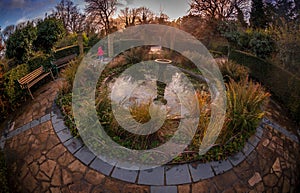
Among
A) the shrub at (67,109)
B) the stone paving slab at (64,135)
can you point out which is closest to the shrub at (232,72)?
the shrub at (67,109)

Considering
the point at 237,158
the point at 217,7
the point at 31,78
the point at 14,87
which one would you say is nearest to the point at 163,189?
the point at 237,158

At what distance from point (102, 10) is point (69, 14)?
5841mm

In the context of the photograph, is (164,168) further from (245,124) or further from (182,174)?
(245,124)

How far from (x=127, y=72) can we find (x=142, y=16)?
1289cm

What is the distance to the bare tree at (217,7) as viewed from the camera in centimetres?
1502

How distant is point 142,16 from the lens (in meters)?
17.3

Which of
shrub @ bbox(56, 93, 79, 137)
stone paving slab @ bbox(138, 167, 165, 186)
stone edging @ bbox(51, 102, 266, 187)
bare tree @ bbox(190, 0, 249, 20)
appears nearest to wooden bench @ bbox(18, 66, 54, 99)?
shrub @ bbox(56, 93, 79, 137)

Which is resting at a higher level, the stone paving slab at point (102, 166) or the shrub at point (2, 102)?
the shrub at point (2, 102)

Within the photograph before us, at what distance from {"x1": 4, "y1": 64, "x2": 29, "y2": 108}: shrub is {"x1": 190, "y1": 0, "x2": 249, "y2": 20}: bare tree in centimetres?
1441

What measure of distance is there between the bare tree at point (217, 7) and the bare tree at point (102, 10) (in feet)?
25.3

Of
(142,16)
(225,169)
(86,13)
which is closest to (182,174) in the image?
(225,169)

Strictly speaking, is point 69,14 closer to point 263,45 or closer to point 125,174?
point 263,45

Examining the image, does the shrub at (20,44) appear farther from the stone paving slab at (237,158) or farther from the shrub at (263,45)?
the shrub at (263,45)

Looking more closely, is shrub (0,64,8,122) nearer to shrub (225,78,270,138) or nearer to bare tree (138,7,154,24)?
shrub (225,78,270,138)
